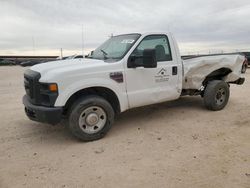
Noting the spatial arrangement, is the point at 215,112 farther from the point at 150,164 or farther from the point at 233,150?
the point at 150,164

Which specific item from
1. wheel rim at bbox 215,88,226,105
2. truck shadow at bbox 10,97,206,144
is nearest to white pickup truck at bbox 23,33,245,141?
wheel rim at bbox 215,88,226,105

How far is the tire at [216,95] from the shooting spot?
6527mm

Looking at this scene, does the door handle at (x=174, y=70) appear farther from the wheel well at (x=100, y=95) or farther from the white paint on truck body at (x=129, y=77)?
the wheel well at (x=100, y=95)

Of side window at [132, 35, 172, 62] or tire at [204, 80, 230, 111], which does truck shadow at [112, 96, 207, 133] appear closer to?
tire at [204, 80, 230, 111]

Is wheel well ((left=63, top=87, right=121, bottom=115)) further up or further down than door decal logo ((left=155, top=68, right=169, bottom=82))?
further down

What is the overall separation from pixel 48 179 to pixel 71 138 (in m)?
1.55

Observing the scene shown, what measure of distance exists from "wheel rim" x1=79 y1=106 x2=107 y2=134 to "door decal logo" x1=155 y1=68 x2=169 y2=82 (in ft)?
4.60

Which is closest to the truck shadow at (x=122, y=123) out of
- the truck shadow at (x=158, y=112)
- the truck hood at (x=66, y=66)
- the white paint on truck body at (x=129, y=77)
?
the truck shadow at (x=158, y=112)

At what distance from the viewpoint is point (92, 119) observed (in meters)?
4.84

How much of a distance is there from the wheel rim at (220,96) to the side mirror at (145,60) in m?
2.38

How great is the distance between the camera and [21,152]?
4438mm

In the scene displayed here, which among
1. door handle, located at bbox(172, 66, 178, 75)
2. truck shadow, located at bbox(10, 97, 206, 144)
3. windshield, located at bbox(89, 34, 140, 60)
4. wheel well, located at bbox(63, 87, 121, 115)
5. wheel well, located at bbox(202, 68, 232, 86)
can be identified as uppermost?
windshield, located at bbox(89, 34, 140, 60)

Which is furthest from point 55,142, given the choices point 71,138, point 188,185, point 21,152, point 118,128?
point 188,185

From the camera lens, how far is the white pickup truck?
457 cm
